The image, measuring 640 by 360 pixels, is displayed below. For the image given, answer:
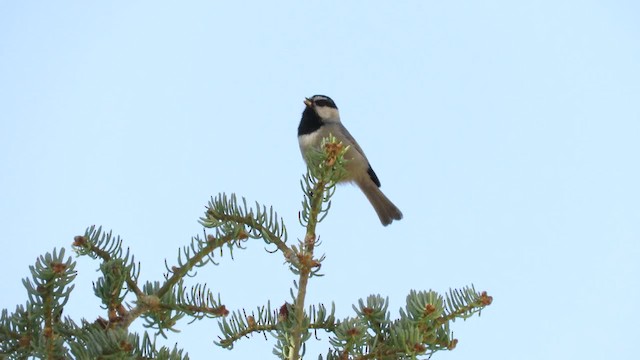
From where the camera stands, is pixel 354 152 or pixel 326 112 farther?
pixel 326 112

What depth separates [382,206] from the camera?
669 centimetres

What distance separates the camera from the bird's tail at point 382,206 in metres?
6.65

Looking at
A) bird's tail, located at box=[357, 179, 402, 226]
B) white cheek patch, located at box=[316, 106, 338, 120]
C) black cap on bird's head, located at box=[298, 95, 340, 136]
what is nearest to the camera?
bird's tail, located at box=[357, 179, 402, 226]

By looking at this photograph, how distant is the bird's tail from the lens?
21.8 ft

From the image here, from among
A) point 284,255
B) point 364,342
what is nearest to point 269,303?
point 284,255

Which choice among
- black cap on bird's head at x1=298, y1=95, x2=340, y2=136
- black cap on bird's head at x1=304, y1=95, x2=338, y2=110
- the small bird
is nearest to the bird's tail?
the small bird

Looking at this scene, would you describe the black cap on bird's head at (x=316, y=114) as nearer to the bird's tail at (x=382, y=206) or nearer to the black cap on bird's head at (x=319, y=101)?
the black cap on bird's head at (x=319, y=101)

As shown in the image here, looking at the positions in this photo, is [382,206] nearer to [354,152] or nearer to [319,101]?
[354,152]

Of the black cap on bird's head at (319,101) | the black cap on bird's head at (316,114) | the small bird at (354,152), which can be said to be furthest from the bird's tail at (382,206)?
the black cap on bird's head at (319,101)

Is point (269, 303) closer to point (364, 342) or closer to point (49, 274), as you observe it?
point (364, 342)

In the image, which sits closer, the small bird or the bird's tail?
the small bird

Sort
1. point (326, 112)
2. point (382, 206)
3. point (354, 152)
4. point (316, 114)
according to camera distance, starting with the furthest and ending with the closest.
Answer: point (326, 112), point (316, 114), point (382, 206), point (354, 152)

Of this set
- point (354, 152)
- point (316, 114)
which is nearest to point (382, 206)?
point (354, 152)

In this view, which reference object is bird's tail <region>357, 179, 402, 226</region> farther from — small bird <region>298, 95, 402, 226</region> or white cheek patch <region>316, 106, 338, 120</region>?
white cheek patch <region>316, 106, 338, 120</region>
